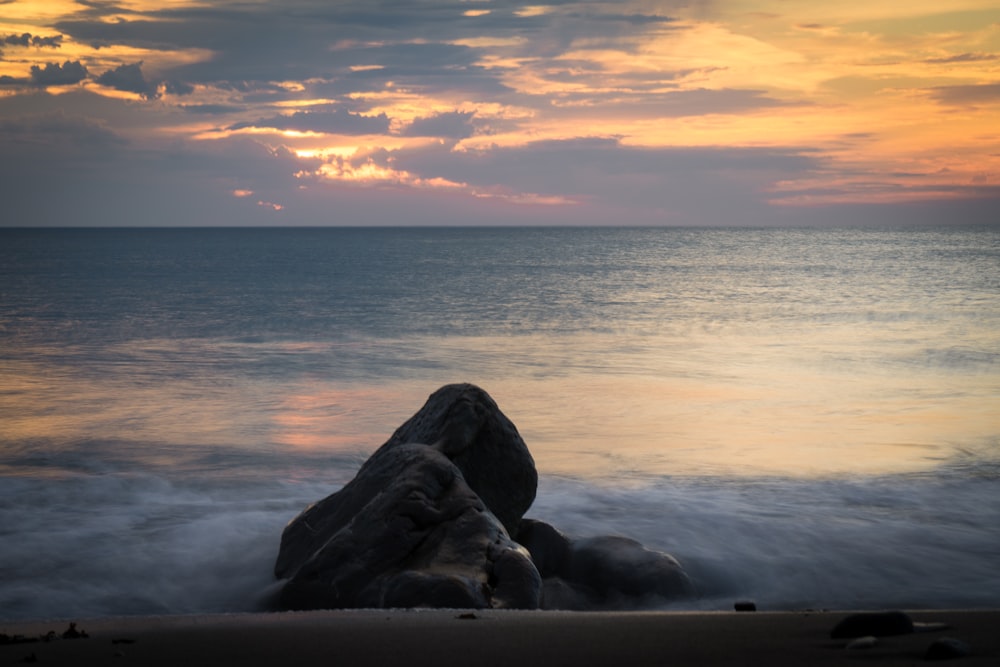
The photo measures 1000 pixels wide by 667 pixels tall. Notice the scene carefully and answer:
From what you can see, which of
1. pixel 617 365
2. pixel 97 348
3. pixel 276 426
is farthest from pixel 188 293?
pixel 276 426

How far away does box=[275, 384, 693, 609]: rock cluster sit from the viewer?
239 inches

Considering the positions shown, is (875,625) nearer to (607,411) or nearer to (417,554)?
(417,554)

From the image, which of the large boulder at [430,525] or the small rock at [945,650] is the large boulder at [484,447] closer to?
the large boulder at [430,525]

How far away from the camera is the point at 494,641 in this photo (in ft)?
13.5

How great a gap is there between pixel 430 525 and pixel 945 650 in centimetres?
384

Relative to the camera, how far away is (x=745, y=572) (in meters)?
8.11

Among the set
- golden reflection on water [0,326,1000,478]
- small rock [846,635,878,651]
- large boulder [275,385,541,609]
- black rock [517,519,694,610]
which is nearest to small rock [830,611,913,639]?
small rock [846,635,878,651]

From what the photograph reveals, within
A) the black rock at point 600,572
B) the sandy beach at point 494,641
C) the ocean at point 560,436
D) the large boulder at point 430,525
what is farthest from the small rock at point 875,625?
the ocean at point 560,436

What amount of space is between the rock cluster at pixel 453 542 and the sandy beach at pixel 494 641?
0.90 m

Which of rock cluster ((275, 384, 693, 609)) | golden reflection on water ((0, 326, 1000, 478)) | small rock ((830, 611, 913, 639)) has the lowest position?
golden reflection on water ((0, 326, 1000, 478))

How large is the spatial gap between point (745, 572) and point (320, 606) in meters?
A: 3.70

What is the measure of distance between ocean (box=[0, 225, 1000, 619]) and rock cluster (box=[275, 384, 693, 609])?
610mm

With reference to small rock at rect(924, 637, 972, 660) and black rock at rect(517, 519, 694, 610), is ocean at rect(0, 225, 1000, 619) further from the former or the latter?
small rock at rect(924, 637, 972, 660)

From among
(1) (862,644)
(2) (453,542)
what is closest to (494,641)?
(1) (862,644)
